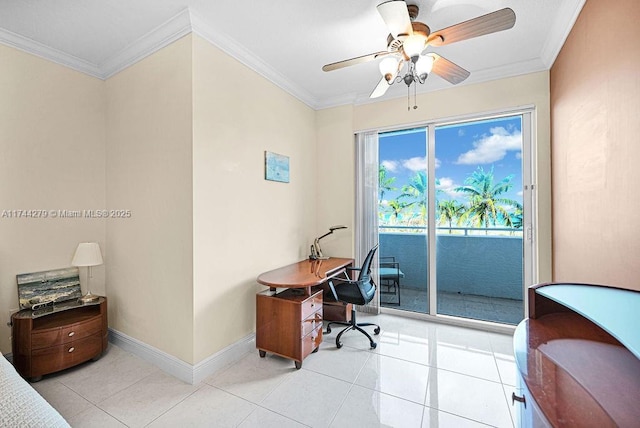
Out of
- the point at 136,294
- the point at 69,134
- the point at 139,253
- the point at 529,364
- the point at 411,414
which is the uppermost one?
the point at 69,134

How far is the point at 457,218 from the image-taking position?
126 inches

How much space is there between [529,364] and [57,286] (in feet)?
11.2

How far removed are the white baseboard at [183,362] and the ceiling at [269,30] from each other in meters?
2.53

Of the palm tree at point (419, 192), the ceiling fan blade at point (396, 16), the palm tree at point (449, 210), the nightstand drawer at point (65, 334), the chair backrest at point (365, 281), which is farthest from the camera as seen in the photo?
the palm tree at point (419, 192)

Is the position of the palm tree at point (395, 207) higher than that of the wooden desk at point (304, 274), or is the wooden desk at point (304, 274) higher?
the palm tree at point (395, 207)

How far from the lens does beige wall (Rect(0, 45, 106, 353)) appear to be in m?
2.25

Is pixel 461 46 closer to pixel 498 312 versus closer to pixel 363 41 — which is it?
pixel 363 41

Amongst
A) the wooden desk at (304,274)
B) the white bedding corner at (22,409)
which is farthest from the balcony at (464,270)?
the white bedding corner at (22,409)

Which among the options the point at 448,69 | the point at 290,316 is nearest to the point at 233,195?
the point at 290,316

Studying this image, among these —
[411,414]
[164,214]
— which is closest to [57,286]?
[164,214]

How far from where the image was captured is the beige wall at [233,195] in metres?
2.18

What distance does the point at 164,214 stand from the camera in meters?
2.29

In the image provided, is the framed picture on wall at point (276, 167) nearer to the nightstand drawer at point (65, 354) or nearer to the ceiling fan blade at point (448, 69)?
the ceiling fan blade at point (448, 69)

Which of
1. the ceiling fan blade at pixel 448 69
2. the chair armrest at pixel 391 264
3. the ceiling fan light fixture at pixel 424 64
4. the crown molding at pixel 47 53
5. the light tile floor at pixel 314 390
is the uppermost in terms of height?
the crown molding at pixel 47 53
